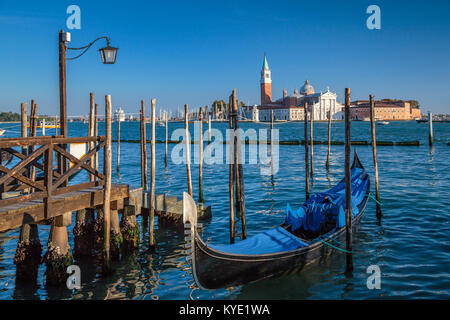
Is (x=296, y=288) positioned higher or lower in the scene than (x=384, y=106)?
lower

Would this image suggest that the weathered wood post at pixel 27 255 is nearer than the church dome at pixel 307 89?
Yes

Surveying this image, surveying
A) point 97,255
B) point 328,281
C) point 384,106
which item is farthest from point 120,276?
point 384,106

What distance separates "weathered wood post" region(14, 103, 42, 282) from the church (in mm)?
101754

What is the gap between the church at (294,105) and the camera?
358 feet

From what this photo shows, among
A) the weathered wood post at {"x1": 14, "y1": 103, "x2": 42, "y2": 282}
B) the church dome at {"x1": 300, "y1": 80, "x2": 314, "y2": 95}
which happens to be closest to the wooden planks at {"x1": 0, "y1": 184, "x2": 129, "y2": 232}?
the weathered wood post at {"x1": 14, "y1": 103, "x2": 42, "y2": 282}

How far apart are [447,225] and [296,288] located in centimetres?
460

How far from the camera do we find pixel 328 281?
18.5 ft

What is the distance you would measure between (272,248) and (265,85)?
114 metres

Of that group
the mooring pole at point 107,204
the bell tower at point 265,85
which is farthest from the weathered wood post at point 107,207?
the bell tower at point 265,85

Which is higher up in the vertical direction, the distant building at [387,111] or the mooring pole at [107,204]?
the distant building at [387,111]

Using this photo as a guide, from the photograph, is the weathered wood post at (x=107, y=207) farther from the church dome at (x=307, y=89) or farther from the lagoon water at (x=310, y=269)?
the church dome at (x=307, y=89)

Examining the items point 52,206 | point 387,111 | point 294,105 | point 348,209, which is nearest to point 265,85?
point 294,105

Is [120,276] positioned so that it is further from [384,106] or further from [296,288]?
[384,106]

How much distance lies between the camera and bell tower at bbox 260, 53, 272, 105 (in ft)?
378
